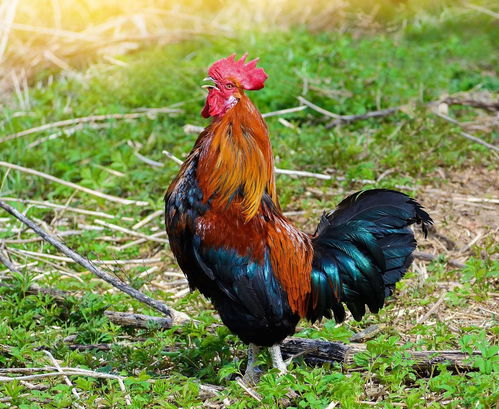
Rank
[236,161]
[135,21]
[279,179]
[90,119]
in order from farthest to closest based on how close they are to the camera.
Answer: [135,21] → [90,119] → [279,179] → [236,161]

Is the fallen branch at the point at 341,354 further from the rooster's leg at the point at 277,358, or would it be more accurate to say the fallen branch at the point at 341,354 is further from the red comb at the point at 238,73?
the red comb at the point at 238,73

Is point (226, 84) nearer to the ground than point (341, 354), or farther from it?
farther from it

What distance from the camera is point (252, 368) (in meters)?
4.07

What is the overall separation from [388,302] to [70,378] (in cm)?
200

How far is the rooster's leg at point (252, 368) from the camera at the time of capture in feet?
13.2

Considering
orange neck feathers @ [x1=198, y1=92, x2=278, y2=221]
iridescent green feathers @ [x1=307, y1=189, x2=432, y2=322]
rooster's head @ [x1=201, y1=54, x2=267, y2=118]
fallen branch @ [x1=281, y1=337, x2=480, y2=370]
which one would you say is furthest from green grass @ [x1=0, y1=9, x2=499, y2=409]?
rooster's head @ [x1=201, y1=54, x2=267, y2=118]

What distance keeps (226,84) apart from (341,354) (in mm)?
1495

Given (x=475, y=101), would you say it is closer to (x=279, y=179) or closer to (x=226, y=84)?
(x=279, y=179)

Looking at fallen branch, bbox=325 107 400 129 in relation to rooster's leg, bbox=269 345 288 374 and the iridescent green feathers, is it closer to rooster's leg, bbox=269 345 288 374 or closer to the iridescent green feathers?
the iridescent green feathers

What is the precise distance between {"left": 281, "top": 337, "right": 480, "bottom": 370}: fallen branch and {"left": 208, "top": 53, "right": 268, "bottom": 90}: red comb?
1376mm

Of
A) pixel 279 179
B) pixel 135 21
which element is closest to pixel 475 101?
pixel 279 179

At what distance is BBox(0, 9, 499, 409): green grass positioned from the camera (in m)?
3.66

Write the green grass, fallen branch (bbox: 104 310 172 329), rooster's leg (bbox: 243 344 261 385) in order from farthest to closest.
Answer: fallen branch (bbox: 104 310 172 329)
rooster's leg (bbox: 243 344 261 385)
the green grass

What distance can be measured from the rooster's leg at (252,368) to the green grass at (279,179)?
4.5 inches
